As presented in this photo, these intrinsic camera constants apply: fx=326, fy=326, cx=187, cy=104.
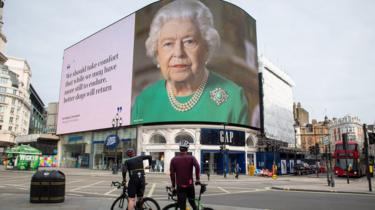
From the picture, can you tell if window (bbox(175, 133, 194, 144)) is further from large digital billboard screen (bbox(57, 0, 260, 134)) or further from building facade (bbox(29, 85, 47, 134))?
building facade (bbox(29, 85, 47, 134))

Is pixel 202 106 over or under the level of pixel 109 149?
over

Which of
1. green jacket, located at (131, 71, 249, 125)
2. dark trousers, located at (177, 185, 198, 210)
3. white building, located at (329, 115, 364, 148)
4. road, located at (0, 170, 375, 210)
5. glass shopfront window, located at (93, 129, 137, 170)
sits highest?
white building, located at (329, 115, 364, 148)

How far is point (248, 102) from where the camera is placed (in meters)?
55.2

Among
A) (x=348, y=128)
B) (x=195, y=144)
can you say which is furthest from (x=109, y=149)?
(x=348, y=128)

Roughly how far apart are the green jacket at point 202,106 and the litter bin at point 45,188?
124 feet

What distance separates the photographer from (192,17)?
2013 inches

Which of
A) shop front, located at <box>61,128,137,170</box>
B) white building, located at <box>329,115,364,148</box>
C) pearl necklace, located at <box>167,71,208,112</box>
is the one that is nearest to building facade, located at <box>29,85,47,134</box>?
shop front, located at <box>61,128,137,170</box>

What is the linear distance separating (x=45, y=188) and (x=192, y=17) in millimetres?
43355

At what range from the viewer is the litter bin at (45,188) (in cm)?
1149

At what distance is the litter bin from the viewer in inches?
452

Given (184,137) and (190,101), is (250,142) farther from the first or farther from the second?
(190,101)

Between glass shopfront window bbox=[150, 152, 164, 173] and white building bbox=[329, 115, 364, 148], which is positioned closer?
glass shopfront window bbox=[150, 152, 164, 173]

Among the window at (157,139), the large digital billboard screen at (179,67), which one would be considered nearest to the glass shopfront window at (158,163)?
the window at (157,139)

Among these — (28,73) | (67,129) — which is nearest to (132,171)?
(67,129)
